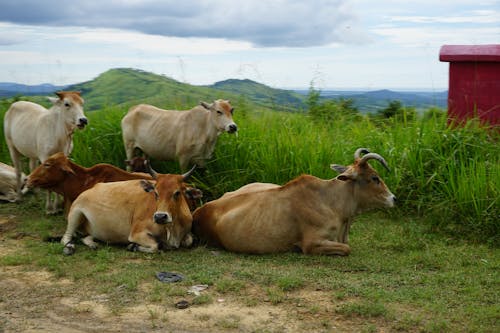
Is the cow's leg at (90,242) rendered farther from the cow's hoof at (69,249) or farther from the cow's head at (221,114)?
the cow's head at (221,114)

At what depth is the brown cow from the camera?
9539 mm

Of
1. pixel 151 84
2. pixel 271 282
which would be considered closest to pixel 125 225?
pixel 271 282

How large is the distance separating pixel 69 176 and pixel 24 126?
2071 mm

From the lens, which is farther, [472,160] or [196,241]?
[472,160]

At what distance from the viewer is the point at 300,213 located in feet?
26.9

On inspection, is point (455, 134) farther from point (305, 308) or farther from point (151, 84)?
point (151, 84)

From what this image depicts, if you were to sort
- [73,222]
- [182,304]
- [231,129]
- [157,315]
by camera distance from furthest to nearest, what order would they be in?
[231,129] < [73,222] < [182,304] < [157,315]

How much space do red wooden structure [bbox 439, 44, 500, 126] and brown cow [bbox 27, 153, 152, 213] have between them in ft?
16.3

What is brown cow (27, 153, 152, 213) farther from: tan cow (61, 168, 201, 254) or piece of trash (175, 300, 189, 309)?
piece of trash (175, 300, 189, 309)

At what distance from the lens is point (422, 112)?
11.4m

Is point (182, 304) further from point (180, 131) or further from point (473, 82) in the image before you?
point (473, 82)

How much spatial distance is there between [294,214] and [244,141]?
10.2 ft

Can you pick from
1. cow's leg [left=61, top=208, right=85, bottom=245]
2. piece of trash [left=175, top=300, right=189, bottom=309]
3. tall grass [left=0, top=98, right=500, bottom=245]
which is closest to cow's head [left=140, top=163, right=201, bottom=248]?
cow's leg [left=61, top=208, right=85, bottom=245]

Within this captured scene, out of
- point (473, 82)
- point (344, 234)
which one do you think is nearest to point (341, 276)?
point (344, 234)
